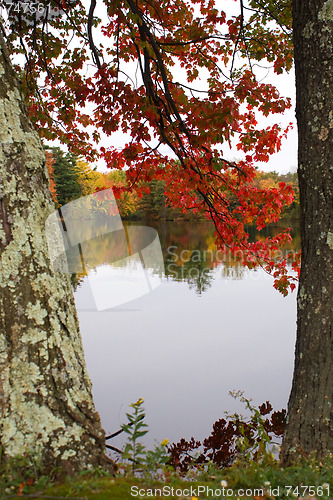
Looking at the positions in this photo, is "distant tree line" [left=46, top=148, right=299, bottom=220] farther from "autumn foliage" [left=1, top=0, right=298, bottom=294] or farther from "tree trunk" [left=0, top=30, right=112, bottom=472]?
"tree trunk" [left=0, top=30, right=112, bottom=472]

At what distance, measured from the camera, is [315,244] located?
2684mm

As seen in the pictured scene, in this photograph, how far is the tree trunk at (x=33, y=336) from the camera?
5.71 feet

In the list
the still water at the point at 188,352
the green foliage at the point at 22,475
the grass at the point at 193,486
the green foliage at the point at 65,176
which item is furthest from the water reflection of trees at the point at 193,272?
the green foliage at the point at 65,176

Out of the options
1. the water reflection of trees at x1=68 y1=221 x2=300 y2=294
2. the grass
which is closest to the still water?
the water reflection of trees at x1=68 y1=221 x2=300 y2=294

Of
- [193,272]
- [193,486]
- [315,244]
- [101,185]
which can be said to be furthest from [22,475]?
[101,185]

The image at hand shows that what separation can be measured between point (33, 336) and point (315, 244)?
195 cm

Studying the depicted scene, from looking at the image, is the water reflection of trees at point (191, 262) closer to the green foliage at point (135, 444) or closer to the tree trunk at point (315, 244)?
the tree trunk at point (315, 244)

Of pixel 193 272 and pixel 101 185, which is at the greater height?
pixel 101 185

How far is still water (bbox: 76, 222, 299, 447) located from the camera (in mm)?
6590

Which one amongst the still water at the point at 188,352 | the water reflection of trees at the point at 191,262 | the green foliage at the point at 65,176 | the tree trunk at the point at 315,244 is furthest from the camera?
the green foliage at the point at 65,176

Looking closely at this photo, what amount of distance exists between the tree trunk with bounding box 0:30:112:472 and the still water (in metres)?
3.85

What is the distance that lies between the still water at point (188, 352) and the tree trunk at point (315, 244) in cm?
340

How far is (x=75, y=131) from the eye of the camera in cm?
755

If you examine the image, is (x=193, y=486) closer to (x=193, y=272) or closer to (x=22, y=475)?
(x=22, y=475)
